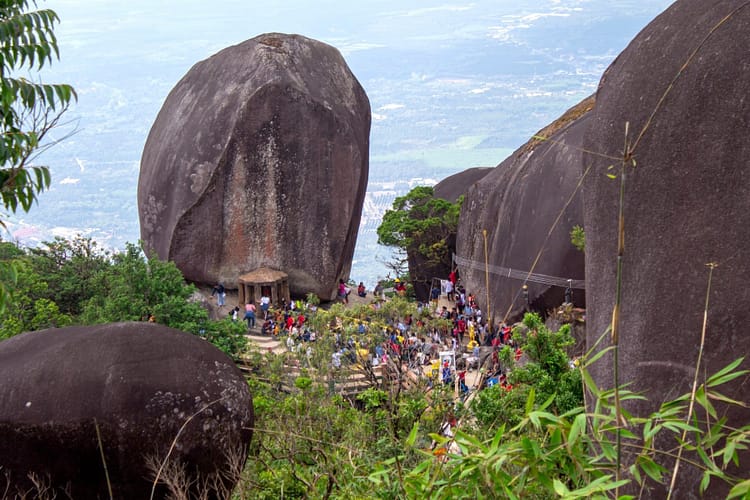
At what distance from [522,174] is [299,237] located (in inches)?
173

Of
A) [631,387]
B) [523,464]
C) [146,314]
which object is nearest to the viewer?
[523,464]

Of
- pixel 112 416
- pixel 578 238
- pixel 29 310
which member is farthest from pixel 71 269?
pixel 112 416

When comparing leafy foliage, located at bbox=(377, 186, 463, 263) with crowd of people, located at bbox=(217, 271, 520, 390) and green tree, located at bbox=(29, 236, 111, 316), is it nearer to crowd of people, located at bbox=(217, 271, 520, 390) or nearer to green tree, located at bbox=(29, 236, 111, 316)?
crowd of people, located at bbox=(217, 271, 520, 390)

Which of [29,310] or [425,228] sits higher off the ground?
[425,228]

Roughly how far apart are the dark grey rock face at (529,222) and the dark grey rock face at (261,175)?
106 inches

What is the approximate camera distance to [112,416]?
6.88 meters

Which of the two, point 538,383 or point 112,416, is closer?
point 112,416

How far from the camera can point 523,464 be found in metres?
3.53

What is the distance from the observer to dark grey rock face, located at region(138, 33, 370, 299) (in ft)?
63.3

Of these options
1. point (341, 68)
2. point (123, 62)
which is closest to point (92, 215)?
point (123, 62)

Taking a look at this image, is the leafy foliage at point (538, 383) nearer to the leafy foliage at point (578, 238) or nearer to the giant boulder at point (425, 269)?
the leafy foliage at point (578, 238)

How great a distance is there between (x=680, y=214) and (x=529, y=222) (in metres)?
13.0

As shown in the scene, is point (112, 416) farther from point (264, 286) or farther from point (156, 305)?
point (264, 286)

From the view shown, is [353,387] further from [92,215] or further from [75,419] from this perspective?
[92,215]
